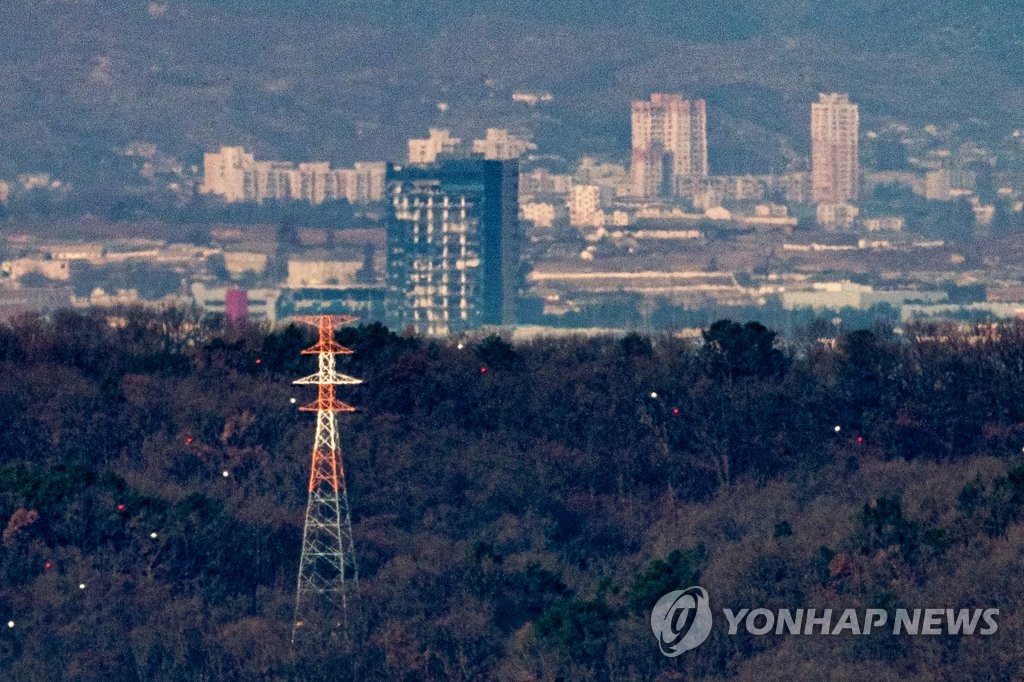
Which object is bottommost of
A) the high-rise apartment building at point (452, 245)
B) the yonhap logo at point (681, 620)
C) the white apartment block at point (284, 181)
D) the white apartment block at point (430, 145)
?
the yonhap logo at point (681, 620)

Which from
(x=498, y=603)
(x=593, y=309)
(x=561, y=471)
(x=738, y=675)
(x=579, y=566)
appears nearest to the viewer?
(x=738, y=675)

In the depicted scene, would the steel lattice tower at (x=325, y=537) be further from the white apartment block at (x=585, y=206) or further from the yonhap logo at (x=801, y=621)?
the white apartment block at (x=585, y=206)

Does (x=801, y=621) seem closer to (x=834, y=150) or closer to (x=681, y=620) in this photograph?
(x=681, y=620)

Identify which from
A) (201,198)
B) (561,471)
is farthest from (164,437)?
(201,198)

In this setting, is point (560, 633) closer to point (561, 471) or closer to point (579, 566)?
point (579, 566)

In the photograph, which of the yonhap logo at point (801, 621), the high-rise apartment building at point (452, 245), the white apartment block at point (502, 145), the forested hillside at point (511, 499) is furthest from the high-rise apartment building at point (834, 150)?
the yonhap logo at point (801, 621)

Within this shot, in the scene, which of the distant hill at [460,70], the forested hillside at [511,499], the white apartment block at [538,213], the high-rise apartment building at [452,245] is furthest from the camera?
the distant hill at [460,70]
